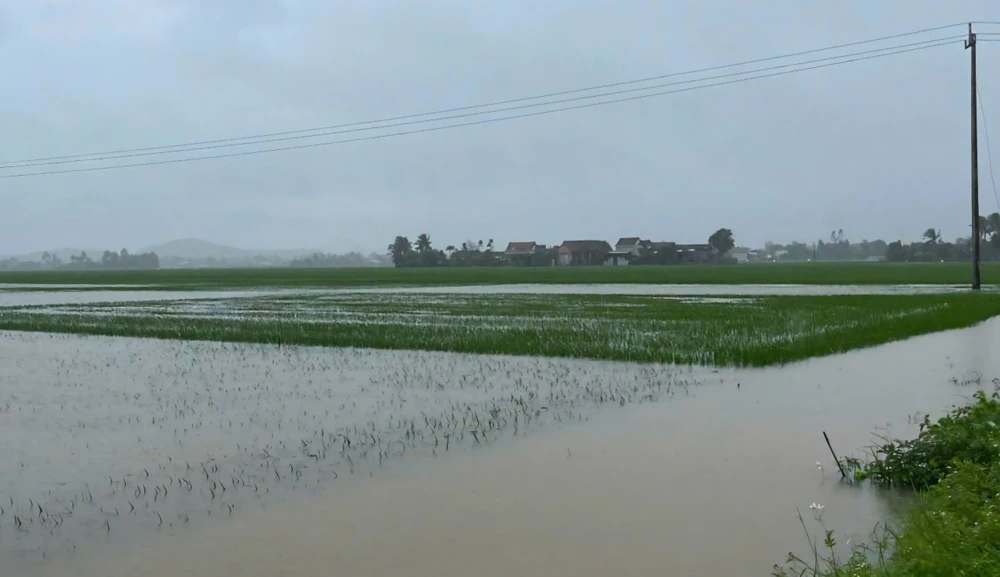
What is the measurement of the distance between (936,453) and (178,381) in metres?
9.14

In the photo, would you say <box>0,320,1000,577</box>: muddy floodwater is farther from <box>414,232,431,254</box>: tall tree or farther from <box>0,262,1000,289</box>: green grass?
<box>414,232,431,254</box>: tall tree

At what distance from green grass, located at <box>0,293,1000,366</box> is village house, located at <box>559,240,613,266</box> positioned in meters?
72.3

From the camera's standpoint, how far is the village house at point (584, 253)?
10125 centimetres

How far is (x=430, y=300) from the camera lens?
29.8 meters

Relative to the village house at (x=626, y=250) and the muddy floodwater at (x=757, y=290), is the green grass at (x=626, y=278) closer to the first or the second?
the muddy floodwater at (x=757, y=290)

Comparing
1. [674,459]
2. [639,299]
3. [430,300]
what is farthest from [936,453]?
[430,300]

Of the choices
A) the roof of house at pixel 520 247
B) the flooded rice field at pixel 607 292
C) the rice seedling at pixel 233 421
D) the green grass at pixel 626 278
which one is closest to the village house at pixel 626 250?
the roof of house at pixel 520 247

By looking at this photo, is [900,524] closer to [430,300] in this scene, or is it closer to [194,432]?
[194,432]

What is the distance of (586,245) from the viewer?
10256 cm

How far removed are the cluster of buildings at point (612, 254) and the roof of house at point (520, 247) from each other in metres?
1.29

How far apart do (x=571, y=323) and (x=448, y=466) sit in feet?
40.8

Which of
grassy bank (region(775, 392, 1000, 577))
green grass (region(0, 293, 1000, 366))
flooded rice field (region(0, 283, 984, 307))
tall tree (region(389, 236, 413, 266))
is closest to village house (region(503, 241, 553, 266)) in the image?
tall tree (region(389, 236, 413, 266))

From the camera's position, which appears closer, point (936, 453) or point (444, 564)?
point (444, 564)

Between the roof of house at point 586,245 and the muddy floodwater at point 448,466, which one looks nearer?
the muddy floodwater at point 448,466
